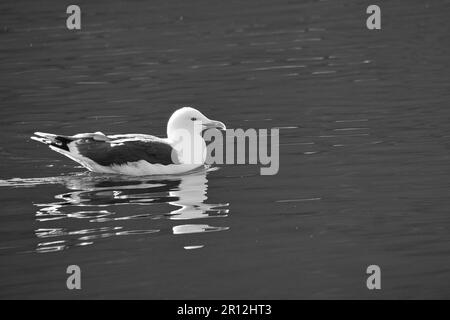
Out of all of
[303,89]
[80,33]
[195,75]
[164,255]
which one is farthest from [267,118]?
[80,33]

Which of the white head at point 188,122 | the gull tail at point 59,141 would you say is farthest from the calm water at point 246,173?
the white head at point 188,122

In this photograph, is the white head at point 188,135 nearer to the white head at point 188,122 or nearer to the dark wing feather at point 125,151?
the white head at point 188,122

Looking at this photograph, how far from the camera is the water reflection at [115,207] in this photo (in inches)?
479

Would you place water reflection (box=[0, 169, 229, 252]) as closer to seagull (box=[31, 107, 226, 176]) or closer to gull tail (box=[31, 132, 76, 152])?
seagull (box=[31, 107, 226, 176])

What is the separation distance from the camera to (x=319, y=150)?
1589 cm

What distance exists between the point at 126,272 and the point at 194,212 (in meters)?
2.44

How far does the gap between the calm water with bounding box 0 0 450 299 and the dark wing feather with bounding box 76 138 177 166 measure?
0.32m

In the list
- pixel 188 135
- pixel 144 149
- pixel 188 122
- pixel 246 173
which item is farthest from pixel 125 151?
pixel 246 173

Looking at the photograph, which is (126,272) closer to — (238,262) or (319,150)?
(238,262)

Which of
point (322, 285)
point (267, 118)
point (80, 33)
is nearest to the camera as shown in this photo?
point (322, 285)

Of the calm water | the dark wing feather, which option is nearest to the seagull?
the dark wing feather

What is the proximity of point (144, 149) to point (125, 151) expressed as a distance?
279mm

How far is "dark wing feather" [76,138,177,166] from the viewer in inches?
589

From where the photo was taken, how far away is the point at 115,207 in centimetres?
1330
